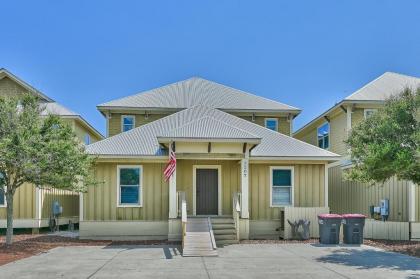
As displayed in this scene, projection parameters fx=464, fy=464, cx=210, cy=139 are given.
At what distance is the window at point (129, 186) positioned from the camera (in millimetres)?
19109

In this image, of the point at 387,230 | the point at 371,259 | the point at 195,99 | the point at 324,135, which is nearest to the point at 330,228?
the point at 387,230

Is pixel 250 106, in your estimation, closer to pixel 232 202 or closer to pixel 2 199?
pixel 232 202

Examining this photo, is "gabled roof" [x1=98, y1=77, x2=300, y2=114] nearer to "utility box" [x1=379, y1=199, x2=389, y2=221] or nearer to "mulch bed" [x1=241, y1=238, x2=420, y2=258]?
"utility box" [x1=379, y1=199, x2=389, y2=221]

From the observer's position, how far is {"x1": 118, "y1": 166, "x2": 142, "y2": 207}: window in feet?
62.7

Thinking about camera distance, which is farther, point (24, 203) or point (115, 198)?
point (24, 203)

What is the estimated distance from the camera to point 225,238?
1748cm

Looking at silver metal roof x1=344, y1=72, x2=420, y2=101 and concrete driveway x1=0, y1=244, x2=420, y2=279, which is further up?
silver metal roof x1=344, y1=72, x2=420, y2=101

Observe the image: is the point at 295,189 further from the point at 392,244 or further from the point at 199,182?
the point at 392,244

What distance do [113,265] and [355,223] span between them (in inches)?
366

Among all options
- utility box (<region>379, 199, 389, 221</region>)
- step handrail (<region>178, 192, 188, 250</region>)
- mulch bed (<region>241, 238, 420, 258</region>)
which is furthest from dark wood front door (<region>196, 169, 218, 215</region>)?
utility box (<region>379, 199, 389, 221</region>)

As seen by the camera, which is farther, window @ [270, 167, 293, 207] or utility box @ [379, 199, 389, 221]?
window @ [270, 167, 293, 207]

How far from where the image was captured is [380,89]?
975 inches

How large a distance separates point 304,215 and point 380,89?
32.1 feet

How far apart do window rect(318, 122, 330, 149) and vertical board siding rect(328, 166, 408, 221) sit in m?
2.28
